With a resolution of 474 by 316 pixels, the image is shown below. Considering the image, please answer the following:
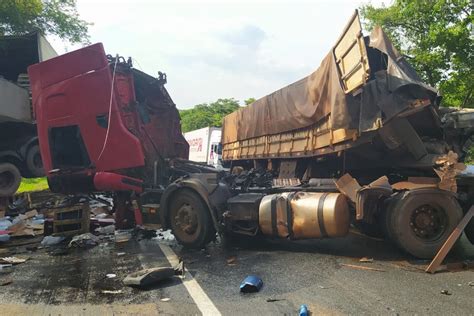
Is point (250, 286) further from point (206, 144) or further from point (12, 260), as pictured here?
point (206, 144)

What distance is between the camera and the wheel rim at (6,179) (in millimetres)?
10391

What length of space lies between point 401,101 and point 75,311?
412 cm

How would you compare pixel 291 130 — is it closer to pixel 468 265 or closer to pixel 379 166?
pixel 379 166

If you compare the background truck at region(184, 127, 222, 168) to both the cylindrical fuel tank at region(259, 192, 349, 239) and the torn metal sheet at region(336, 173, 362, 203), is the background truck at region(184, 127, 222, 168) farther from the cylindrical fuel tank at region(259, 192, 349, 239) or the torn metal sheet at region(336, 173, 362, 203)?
the torn metal sheet at region(336, 173, 362, 203)

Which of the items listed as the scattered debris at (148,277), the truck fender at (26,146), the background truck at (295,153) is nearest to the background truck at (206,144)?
the truck fender at (26,146)

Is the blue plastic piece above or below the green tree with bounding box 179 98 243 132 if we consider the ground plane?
below

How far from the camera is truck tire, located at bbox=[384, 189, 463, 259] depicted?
16.3 ft

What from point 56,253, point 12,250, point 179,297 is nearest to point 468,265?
point 179,297

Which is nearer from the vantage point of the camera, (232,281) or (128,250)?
(232,281)

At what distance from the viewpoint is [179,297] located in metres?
4.01

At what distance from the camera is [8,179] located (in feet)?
34.5

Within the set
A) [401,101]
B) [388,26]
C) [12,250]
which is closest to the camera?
[401,101]

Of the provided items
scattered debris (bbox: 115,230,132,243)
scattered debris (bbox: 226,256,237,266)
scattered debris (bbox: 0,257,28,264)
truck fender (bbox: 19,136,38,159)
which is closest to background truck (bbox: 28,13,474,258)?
scattered debris (bbox: 115,230,132,243)

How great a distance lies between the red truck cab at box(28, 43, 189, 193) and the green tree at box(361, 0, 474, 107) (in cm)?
1111
